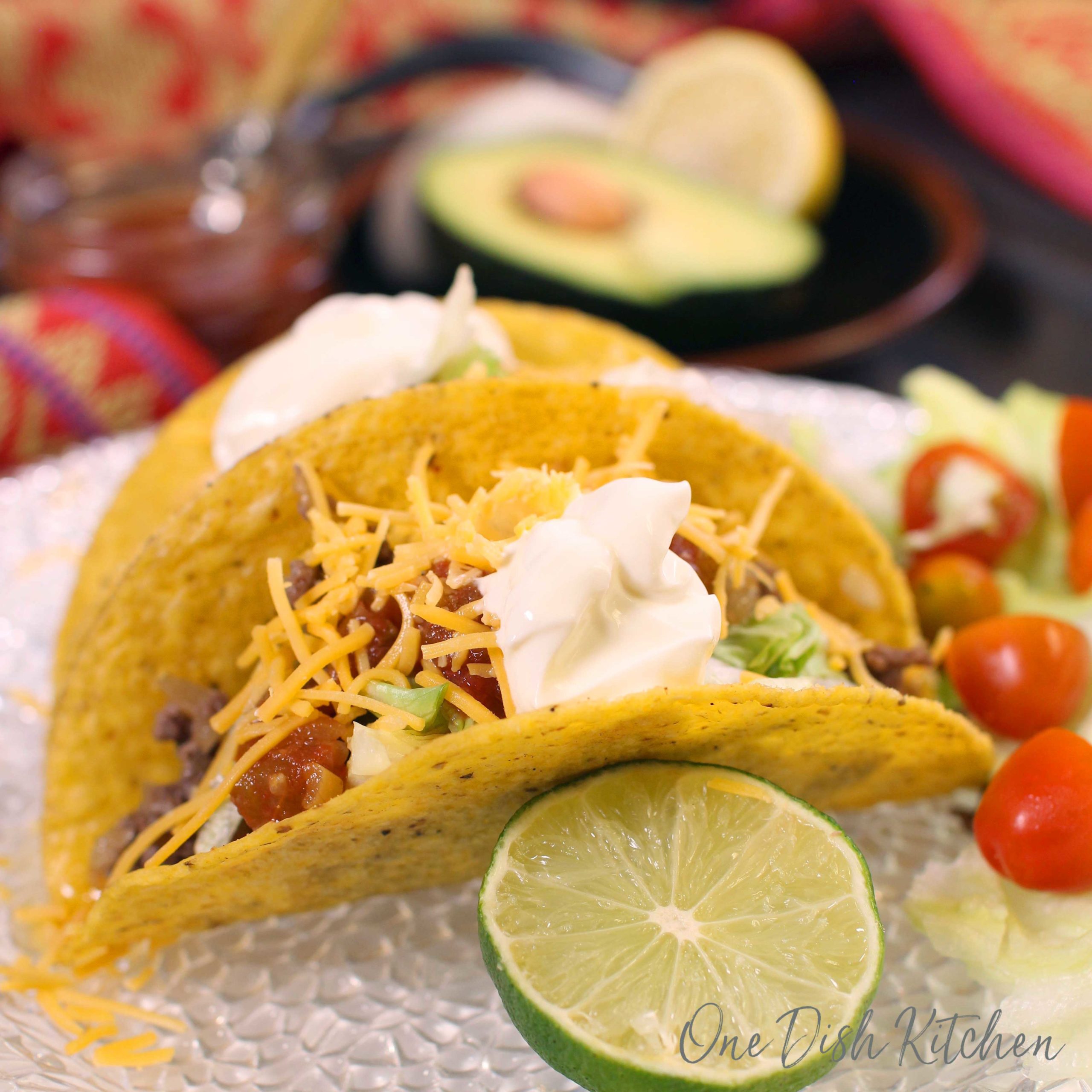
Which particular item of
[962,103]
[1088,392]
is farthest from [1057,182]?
[1088,392]

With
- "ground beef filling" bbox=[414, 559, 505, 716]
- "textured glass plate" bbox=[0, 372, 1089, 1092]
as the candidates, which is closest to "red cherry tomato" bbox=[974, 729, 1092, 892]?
"textured glass plate" bbox=[0, 372, 1089, 1092]

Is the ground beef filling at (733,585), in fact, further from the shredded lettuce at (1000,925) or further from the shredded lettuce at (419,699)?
the shredded lettuce at (1000,925)

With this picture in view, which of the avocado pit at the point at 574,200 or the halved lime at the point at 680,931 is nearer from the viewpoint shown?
the halved lime at the point at 680,931

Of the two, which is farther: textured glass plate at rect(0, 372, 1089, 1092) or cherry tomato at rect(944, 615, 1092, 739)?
cherry tomato at rect(944, 615, 1092, 739)

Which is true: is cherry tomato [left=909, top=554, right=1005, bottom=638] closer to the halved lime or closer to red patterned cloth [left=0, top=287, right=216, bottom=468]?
the halved lime

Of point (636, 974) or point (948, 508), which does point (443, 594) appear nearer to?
point (636, 974)

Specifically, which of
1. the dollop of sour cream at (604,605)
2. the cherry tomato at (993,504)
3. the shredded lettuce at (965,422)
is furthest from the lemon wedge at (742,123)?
the dollop of sour cream at (604,605)

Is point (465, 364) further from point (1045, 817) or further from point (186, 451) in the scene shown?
point (1045, 817)
